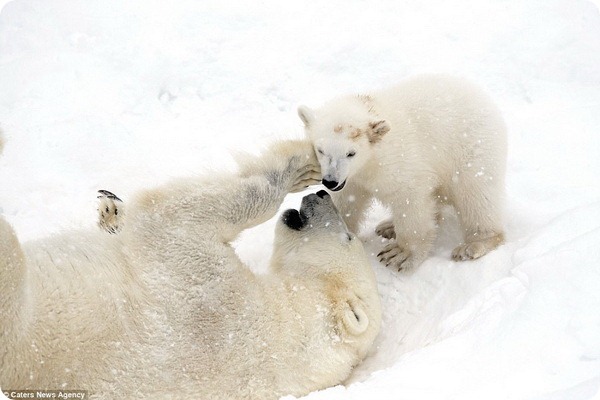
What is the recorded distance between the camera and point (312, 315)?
12.1 feet

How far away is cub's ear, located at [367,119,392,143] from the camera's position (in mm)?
4316

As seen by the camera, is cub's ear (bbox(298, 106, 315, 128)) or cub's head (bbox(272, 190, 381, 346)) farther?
cub's ear (bbox(298, 106, 315, 128))

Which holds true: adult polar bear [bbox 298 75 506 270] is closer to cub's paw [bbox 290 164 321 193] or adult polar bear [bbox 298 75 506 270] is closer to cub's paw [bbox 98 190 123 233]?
cub's paw [bbox 290 164 321 193]

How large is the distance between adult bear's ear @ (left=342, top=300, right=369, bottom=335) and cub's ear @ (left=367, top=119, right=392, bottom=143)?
48.6 inches

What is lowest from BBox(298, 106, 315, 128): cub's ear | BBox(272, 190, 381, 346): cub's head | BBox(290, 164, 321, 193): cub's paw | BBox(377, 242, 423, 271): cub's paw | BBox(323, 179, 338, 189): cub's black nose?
BBox(377, 242, 423, 271): cub's paw

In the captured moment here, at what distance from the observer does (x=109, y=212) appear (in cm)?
373

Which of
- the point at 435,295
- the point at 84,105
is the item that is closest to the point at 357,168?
the point at 435,295

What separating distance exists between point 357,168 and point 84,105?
3273 millimetres

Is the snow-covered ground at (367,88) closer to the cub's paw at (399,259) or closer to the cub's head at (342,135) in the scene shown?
the cub's paw at (399,259)

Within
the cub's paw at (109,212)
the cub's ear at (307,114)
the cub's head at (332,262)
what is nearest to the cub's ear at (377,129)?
the cub's ear at (307,114)

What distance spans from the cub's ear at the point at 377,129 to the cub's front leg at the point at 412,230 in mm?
498

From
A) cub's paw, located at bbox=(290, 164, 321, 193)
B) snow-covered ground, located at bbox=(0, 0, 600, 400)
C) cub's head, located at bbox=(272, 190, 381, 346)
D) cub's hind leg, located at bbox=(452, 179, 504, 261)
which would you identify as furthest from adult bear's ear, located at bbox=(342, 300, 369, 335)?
cub's hind leg, located at bbox=(452, 179, 504, 261)

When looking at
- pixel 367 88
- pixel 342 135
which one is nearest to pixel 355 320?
pixel 342 135

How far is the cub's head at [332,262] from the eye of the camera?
3771 millimetres
